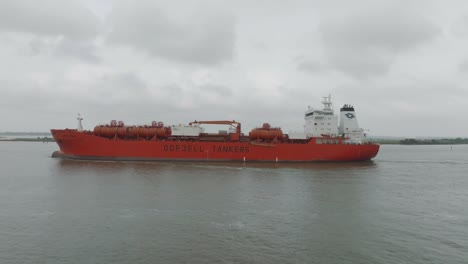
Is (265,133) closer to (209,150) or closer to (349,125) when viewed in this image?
(209,150)

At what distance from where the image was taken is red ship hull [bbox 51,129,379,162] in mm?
34406

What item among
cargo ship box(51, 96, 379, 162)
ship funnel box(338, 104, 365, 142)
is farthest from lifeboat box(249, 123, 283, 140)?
ship funnel box(338, 104, 365, 142)

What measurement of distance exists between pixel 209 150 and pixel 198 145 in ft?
4.34

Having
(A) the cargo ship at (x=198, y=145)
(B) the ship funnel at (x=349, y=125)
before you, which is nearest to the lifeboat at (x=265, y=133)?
(A) the cargo ship at (x=198, y=145)

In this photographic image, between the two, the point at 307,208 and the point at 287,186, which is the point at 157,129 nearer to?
the point at 287,186

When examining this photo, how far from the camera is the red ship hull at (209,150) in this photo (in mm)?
34406

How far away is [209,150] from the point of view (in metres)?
34.5

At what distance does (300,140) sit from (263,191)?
732 inches

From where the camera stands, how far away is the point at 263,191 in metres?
19.0

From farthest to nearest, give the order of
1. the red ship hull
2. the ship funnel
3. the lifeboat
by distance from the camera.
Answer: the ship funnel, the lifeboat, the red ship hull

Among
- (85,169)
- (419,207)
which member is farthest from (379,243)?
(85,169)

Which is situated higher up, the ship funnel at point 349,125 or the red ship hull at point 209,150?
the ship funnel at point 349,125

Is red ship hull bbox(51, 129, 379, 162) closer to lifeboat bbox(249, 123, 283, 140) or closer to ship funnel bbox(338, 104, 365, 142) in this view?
lifeboat bbox(249, 123, 283, 140)

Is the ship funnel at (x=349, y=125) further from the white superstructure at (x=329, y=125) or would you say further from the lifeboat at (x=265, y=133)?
the lifeboat at (x=265, y=133)
